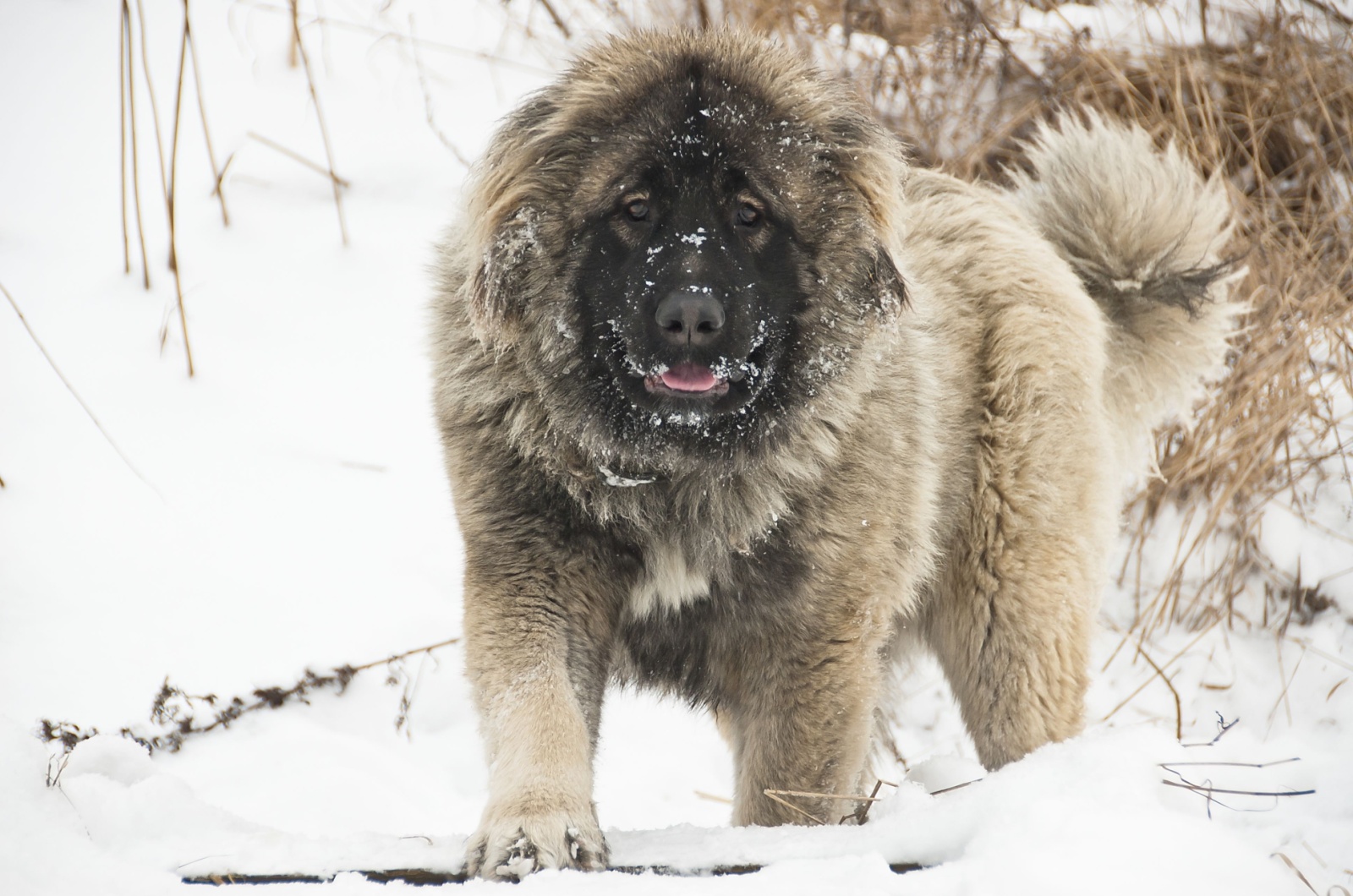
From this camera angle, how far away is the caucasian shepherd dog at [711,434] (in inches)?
103

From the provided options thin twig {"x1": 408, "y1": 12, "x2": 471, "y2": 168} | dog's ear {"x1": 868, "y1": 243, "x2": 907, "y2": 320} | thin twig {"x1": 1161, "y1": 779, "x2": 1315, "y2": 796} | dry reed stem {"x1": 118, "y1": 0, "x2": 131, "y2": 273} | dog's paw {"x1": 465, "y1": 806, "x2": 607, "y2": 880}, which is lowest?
thin twig {"x1": 1161, "y1": 779, "x2": 1315, "y2": 796}

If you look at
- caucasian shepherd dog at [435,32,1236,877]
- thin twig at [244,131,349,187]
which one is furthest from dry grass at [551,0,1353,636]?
caucasian shepherd dog at [435,32,1236,877]

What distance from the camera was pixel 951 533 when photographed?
3395 millimetres

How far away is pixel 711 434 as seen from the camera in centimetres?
280

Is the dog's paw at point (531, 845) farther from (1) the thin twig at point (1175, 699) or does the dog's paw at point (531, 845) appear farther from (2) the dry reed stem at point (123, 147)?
(2) the dry reed stem at point (123, 147)

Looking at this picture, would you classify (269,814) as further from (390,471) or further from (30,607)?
(390,471)

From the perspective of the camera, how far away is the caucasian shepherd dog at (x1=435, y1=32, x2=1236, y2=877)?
2604 mm

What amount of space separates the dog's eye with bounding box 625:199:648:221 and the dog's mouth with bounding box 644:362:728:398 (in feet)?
1.28

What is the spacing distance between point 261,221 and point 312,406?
123 centimetres

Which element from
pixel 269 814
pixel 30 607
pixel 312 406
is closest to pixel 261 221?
pixel 312 406

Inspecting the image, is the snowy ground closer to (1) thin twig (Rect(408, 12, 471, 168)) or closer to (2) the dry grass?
(1) thin twig (Rect(408, 12, 471, 168))

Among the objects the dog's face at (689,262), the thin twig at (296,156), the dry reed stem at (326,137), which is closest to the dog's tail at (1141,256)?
the dog's face at (689,262)

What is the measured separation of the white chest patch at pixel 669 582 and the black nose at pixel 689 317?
1.93ft

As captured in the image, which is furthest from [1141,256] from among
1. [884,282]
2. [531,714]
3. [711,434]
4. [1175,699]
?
[531,714]
